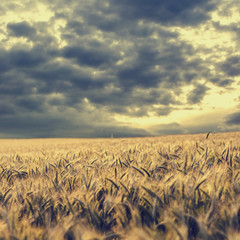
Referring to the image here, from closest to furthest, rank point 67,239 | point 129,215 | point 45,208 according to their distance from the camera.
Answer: point 67,239 → point 129,215 → point 45,208

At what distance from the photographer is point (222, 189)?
5.58ft

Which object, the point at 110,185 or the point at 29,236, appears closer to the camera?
the point at 29,236

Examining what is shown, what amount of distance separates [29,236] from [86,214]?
1.33ft

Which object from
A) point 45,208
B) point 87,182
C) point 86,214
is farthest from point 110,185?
point 45,208

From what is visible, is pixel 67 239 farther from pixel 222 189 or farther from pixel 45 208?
pixel 222 189

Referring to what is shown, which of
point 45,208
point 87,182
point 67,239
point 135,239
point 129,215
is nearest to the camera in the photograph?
point 135,239

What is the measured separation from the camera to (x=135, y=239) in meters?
1.07

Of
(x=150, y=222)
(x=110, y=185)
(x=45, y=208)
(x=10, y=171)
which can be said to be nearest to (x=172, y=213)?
(x=150, y=222)

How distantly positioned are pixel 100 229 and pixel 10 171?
2.49 meters

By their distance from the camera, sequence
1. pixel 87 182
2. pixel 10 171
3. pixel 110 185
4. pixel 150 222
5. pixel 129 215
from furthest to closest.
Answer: pixel 10 171 < pixel 87 182 < pixel 110 185 < pixel 129 215 < pixel 150 222

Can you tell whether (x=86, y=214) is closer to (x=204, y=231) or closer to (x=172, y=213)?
(x=172, y=213)

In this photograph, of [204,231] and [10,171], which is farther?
[10,171]

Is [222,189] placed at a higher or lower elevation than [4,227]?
higher

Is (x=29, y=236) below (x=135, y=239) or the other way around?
below
